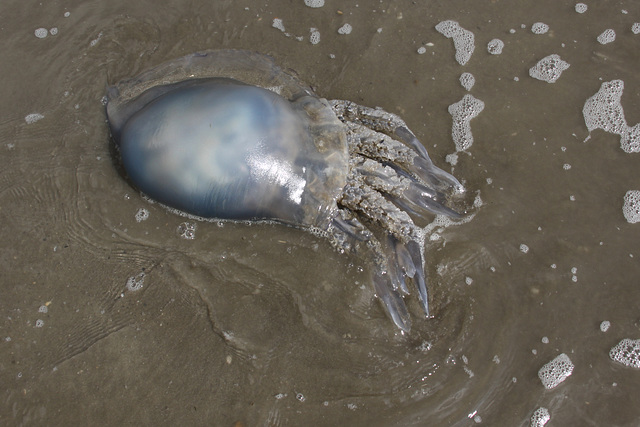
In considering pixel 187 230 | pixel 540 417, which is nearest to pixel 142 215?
pixel 187 230

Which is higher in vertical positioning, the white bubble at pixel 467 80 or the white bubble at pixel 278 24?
the white bubble at pixel 467 80

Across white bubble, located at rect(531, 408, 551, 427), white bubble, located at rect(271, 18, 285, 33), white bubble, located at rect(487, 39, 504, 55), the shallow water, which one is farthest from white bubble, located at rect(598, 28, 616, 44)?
white bubble, located at rect(531, 408, 551, 427)

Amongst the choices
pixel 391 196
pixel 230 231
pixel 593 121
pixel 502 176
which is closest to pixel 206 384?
pixel 230 231

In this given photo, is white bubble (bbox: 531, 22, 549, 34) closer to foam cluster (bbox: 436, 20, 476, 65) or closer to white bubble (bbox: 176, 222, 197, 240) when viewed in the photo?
foam cluster (bbox: 436, 20, 476, 65)

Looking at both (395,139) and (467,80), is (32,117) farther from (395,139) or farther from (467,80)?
(467,80)

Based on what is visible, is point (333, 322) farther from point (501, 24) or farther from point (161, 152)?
point (501, 24)

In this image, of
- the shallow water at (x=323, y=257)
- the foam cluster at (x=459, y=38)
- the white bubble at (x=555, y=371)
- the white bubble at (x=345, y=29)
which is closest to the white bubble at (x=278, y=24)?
the shallow water at (x=323, y=257)

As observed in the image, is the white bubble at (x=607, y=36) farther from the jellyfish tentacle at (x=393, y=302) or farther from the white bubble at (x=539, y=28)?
the jellyfish tentacle at (x=393, y=302)
